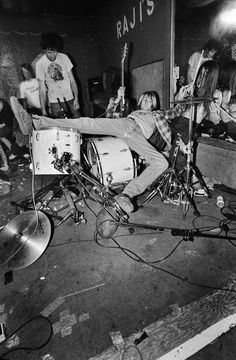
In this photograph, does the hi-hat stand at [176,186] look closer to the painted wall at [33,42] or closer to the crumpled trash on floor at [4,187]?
the crumpled trash on floor at [4,187]

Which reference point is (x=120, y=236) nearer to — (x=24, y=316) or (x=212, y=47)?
(x=24, y=316)

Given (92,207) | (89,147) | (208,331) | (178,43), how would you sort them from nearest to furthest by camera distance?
(208,331) → (92,207) → (89,147) → (178,43)

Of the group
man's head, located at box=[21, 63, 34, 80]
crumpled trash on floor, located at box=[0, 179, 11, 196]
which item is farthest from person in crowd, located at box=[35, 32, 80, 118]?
crumpled trash on floor, located at box=[0, 179, 11, 196]

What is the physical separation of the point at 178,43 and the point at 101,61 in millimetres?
3358

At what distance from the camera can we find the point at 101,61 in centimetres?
998

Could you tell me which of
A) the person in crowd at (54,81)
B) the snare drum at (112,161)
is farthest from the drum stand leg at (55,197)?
the person in crowd at (54,81)

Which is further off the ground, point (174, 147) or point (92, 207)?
point (174, 147)

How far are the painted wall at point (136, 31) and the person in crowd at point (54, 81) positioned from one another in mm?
2187

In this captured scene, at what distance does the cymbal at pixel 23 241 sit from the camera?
3.22 metres

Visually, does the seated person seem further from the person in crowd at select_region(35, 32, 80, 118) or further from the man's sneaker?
the person in crowd at select_region(35, 32, 80, 118)

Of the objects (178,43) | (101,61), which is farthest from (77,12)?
(178,43)

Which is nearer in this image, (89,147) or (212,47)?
(89,147)

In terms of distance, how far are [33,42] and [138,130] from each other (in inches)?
288

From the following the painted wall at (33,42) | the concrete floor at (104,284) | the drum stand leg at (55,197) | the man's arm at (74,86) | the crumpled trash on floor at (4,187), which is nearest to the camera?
the concrete floor at (104,284)
